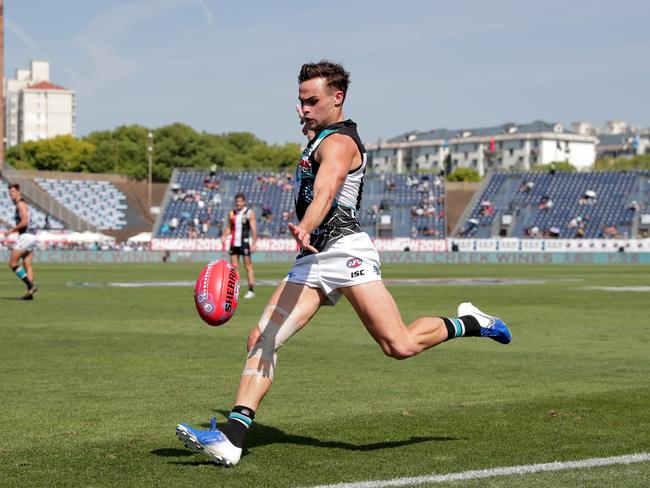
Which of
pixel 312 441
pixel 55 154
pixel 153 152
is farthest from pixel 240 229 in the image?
pixel 55 154

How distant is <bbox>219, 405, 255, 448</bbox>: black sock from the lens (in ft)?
20.9

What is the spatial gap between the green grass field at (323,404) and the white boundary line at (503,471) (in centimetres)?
12

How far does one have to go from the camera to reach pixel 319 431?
7.55 metres

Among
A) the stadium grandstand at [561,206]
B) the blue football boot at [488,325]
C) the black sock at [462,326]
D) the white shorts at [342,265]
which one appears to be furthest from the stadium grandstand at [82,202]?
the white shorts at [342,265]

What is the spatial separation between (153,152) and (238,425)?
13569 cm

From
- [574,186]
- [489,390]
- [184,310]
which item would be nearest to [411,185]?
[574,186]

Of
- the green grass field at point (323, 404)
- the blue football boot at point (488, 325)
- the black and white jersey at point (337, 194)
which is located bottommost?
the green grass field at point (323, 404)

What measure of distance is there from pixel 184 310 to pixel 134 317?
6.79 ft

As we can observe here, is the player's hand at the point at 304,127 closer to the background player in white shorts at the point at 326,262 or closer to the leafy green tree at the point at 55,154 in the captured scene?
the background player in white shorts at the point at 326,262

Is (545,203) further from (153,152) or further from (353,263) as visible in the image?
(353,263)

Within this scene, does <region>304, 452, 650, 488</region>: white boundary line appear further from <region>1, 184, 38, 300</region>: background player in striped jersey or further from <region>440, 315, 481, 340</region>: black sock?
<region>1, 184, 38, 300</region>: background player in striped jersey

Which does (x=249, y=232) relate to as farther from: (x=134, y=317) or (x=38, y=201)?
(x=38, y=201)

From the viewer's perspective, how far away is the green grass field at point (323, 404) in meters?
6.26

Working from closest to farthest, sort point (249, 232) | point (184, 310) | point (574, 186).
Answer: point (184, 310) < point (249, 232) < point (574, 186)
